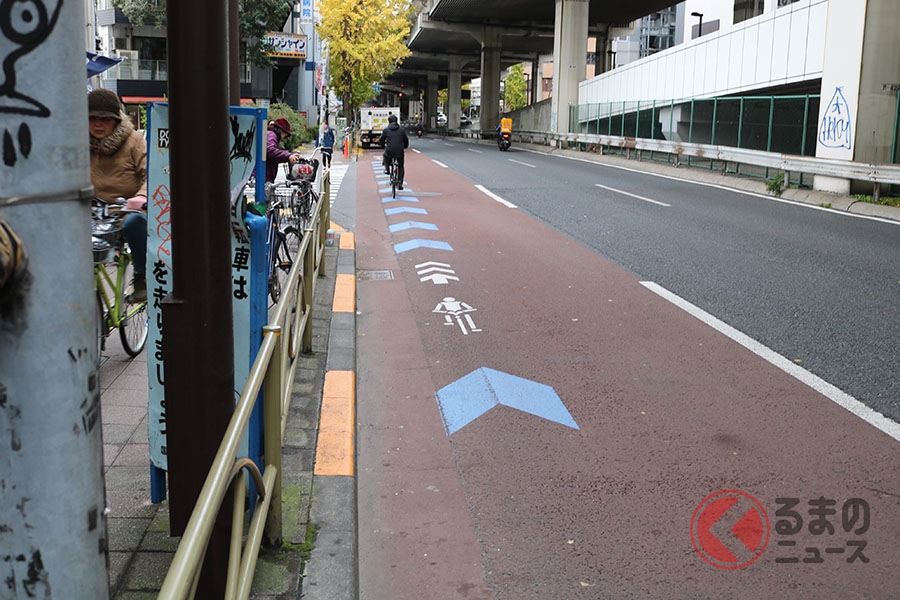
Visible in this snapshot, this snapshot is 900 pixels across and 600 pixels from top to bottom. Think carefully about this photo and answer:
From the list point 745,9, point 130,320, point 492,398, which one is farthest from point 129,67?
point 492,398

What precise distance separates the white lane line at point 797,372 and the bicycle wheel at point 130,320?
4580 mm

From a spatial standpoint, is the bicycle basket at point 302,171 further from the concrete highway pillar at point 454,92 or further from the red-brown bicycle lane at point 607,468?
the concrete highway pillar at point 454,92

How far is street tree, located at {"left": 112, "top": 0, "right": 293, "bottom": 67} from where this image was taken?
1471 inches

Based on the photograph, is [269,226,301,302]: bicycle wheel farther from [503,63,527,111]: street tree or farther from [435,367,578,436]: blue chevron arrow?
[503,63,527,111]: street tree

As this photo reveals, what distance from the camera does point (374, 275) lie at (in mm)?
10664

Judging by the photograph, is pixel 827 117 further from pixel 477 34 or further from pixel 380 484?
pixel 477 34

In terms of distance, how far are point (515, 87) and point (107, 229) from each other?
117 meters

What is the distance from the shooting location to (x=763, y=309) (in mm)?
8617

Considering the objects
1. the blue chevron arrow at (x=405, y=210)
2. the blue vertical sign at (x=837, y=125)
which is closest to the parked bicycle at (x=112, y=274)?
the blue chevron arrow at (x=405, y=210)

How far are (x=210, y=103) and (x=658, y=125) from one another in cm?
3409

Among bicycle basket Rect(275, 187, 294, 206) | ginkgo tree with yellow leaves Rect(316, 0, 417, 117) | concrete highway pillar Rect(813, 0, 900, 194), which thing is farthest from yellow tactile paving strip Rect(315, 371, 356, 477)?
ginkgo tree with yellow leaves Rect(316, 0, 417, 117)

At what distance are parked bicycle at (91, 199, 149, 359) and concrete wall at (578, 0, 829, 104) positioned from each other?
2328 cm

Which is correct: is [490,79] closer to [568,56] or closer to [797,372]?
[568,56]

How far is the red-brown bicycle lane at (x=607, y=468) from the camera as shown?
3.85m
